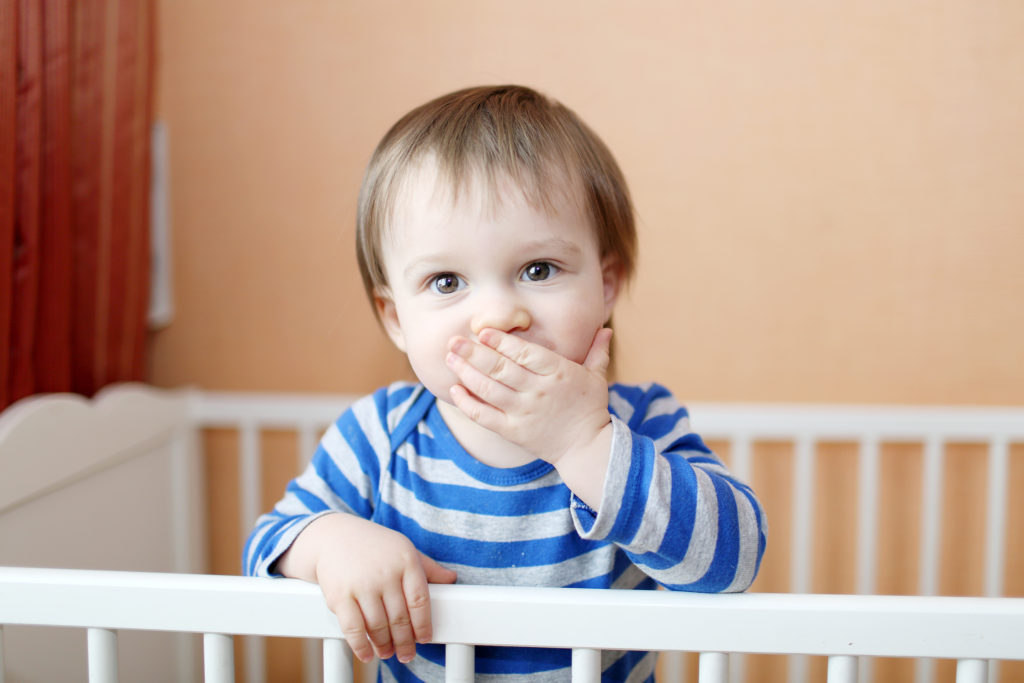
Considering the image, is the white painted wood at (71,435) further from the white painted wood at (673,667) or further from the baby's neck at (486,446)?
the white painted wood at (673,667)

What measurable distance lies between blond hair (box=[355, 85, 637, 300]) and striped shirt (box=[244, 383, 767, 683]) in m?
0.14

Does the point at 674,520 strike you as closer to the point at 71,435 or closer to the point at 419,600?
the point at 419,600

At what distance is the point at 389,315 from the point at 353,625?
29 centimetres

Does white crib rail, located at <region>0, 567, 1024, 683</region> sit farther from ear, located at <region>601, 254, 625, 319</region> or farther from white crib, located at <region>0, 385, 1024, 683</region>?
ear, located at <region>601, 254, 625, 319</region>

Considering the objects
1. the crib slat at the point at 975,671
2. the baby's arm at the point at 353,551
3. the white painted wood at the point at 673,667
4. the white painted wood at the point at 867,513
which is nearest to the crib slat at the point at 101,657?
the baby's arm at the point at 353,551

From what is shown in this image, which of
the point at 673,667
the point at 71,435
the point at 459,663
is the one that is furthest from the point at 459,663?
the point at 673,667

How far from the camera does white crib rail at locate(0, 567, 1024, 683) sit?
1.55ft

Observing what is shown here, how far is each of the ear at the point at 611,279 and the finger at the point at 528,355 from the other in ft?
0.51

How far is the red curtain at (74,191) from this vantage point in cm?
80

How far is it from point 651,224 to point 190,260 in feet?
2.27

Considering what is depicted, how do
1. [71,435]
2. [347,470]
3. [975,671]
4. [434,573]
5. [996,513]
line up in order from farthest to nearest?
1. [996,513]
2. [71,435]
3. [347,470]
4. [434,573]
5. [975,671]

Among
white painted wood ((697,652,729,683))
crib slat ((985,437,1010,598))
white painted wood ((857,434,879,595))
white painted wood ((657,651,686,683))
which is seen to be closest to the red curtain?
white painted wood ((697,652,729,683))

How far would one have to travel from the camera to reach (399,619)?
0.51 metres

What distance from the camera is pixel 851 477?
3.73 ft
